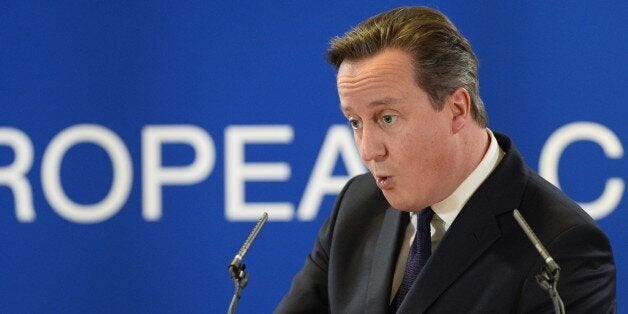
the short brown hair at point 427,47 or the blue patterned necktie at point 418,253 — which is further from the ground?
the short brown hair at point 427,47

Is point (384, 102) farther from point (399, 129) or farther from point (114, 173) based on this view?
point (114, 173)

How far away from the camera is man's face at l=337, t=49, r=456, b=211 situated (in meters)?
2.17

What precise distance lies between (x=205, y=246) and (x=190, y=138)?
0.35m

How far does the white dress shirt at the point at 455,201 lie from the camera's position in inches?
88.6

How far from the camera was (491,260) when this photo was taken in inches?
84.4

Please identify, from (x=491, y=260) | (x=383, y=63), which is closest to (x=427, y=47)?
(x=383, y=63)

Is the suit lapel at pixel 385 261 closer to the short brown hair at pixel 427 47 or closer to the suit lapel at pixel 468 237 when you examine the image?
the suit lapel at pixel 468 237

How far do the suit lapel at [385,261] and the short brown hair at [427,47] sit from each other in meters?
0.29

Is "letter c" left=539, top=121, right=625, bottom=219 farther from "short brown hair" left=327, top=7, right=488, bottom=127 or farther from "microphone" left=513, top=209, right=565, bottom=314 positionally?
"microphone" left=513, top=209, right=565, bottom=314

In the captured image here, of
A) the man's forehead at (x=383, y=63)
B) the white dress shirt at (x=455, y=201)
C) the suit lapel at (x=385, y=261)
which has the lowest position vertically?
the suit lapel at (x=385, y=261)

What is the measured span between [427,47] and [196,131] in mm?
1399

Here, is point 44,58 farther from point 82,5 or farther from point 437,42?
point 437,42

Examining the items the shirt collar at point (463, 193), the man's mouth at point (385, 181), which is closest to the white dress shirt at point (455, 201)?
the shirt collar at point (463, 193)

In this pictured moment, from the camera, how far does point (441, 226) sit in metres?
2.28
